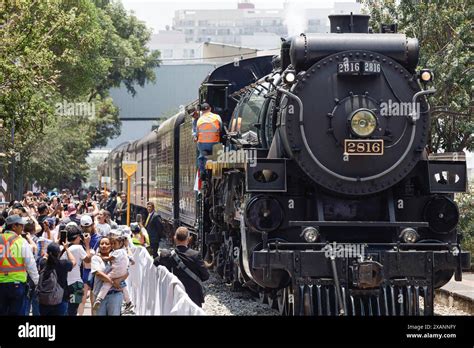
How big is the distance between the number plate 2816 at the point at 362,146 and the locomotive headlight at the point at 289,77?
100 centimetres

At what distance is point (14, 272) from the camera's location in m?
12.2

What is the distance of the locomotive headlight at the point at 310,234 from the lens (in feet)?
Result: 41.5

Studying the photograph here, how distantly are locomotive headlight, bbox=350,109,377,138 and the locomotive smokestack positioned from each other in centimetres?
152

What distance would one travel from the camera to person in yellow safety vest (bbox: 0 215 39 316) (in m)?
12.2

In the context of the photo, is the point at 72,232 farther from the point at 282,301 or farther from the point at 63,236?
the point at 282,301

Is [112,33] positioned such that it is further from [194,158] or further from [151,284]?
[151,284]

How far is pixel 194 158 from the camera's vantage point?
19.1 m

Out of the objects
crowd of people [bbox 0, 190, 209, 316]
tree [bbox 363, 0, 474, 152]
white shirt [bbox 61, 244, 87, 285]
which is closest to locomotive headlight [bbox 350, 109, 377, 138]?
crowd of people [bbox 0, 190, 209, 316]

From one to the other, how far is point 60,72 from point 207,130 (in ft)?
28.4

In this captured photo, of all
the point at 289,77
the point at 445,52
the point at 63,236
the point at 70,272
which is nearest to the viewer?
the point at 289,77

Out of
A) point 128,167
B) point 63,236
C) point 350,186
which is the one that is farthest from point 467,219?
point 63,236

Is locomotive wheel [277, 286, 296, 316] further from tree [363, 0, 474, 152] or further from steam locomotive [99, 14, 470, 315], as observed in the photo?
tree [363, 0, 474, 152]

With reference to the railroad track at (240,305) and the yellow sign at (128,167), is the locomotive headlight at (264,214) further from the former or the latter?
the yellow sign at (128,167)

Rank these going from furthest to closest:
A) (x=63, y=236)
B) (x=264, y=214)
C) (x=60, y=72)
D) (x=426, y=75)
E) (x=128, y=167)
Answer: (x=128, y=167) → (x=60, y=72) → (x=63, y=236) → (x=426, y=75) → (x=264, y=214)
